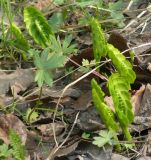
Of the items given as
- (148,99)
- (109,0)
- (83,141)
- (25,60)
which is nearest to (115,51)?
(148,99)

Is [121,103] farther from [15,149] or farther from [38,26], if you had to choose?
[38,26]

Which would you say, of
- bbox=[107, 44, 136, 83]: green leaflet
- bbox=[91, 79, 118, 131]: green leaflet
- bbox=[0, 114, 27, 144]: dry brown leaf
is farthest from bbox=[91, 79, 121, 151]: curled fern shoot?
bbox=[0, 114, 27, 144]: dry brown leaf

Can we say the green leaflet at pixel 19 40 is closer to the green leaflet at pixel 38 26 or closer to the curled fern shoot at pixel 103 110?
the green leaflet at pixel 38 26

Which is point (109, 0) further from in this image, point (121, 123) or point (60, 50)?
point (121, 123)

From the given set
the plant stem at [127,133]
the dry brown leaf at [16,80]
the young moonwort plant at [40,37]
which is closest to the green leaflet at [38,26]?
the young moonwort plant at [40,37]

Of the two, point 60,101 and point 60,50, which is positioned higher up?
point 60,50

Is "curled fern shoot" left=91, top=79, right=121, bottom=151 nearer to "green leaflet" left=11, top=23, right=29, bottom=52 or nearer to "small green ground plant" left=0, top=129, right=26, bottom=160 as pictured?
"small green ground plant" left=0, top=129, right=26, bottom=160
